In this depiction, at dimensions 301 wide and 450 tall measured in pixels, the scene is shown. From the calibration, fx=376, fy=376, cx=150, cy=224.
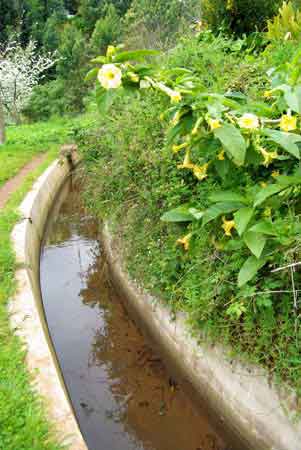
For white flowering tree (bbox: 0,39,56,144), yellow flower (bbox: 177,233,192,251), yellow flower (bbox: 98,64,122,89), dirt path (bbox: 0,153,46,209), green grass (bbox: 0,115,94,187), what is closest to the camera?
yellow flower (bbox: 98,64,122,89)

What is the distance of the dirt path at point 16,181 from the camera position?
5.70 metres

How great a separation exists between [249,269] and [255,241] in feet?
0.49

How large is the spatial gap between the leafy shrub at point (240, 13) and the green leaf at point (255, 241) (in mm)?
3342

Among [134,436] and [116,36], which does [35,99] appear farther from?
[134,436]

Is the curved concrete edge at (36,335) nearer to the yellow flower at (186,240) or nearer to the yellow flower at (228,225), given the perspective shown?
the yellow flower at (186,240)

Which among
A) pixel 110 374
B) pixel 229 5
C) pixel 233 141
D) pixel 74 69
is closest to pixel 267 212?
pixel 233 141

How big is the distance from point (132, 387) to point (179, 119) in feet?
6.84

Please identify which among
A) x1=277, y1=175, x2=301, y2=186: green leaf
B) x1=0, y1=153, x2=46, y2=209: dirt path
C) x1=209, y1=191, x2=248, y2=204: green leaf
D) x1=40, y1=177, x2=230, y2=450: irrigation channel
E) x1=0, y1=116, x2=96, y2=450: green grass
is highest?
x1=277, y1=175, x2=301, y2=186: green leaf

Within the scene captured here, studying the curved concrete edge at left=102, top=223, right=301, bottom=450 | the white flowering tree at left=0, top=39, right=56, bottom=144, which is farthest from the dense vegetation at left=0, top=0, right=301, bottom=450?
the white flowering tree at left=0, top=39, right=56, bottom=144

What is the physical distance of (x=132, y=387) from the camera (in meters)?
2.95

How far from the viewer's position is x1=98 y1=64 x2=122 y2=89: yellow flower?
5.53ft

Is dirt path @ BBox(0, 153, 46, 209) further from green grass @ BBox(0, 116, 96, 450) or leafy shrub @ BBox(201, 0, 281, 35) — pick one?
leafy shrub @ BBox(201, 0, 281, 35)

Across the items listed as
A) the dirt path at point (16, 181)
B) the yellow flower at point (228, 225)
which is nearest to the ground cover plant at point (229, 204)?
the yellow flower at point (228, 225)

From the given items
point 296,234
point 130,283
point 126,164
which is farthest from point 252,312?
point 126,164
